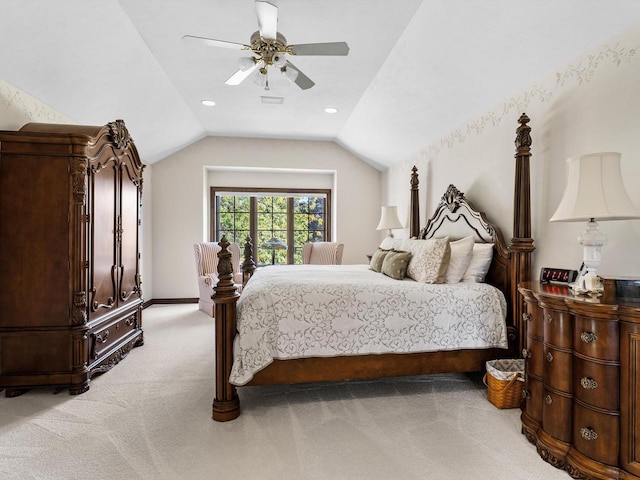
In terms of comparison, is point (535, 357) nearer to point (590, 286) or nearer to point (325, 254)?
point (590, 286)

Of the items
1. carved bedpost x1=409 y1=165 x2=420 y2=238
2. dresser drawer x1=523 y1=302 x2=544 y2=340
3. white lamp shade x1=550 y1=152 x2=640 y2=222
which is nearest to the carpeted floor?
dresser drawer x1=523 y1=302 x2=544 y2=340

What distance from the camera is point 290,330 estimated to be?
7.20 feet

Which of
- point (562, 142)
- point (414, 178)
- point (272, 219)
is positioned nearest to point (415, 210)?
point (414, 178)

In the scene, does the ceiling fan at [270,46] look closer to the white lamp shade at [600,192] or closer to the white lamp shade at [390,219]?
the white lamp shade at [600,192]

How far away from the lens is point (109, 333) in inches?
115

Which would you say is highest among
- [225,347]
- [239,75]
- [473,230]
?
[239,75]

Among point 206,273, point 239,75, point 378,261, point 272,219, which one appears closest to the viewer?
point 239,75

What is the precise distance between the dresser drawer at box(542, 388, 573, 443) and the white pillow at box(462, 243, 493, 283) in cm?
114

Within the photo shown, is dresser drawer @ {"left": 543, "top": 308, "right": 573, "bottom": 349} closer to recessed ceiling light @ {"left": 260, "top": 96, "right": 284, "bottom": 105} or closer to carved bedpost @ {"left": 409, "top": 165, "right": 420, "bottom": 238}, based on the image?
carved bedpost @ {"left": 409, "top": 165, "right": 420, "bottom": 238}

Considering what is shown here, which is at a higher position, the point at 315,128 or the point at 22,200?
the point at 315,128

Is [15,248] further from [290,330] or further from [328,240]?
[328,240]

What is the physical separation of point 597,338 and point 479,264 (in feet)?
4.26

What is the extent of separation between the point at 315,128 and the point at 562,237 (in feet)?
12.6

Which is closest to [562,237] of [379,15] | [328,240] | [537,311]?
[537,311]
